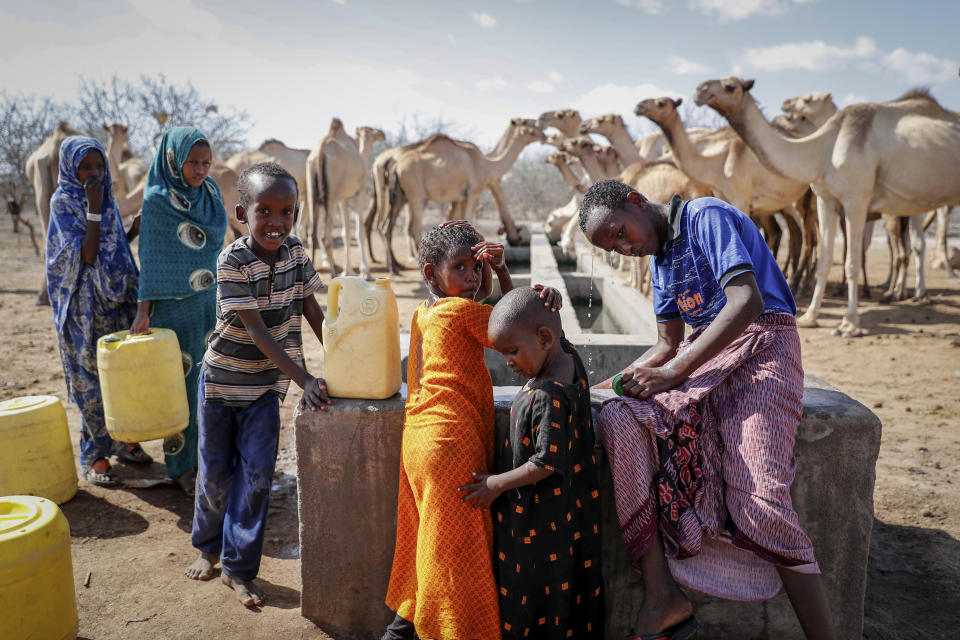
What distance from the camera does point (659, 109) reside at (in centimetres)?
808

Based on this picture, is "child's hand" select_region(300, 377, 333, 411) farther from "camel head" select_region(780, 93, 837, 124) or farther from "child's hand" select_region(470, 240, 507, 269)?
"camel head" select_region(780, 93, 837, 124)

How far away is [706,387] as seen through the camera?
1974 mm

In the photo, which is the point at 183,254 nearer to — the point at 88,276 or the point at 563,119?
the point at 88,276

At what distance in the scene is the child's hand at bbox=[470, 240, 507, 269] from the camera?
2086 mm

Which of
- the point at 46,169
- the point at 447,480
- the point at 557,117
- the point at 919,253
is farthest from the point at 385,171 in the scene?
the point at 447,480

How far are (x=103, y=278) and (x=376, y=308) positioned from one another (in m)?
2.41

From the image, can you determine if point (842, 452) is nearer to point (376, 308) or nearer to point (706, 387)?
point (706, 387)

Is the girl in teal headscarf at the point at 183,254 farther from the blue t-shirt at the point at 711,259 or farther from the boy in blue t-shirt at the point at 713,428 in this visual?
the blue t-shirt at the point at 711,259

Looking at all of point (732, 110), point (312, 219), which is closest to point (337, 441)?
point (732, 110)

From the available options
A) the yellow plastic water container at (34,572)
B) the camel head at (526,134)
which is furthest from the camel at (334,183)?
the yellow plastic water container at (34,572)

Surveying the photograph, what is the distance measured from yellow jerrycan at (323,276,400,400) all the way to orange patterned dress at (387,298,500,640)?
0.18 meters

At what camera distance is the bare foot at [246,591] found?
2580 millimetres

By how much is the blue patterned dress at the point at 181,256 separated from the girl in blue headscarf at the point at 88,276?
1.37 ft

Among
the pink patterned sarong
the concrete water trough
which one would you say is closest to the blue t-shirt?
the pink patterned sarong
